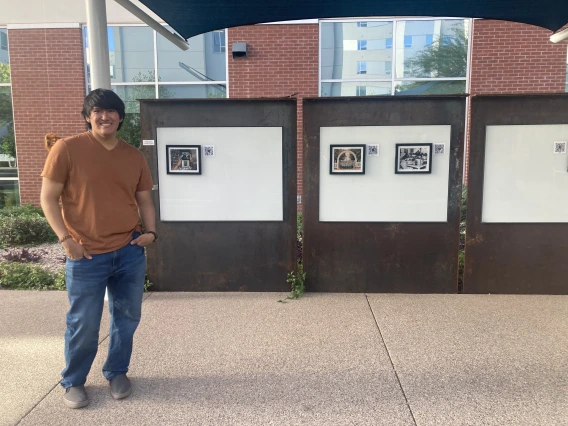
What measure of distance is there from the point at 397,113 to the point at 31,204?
27.9ft

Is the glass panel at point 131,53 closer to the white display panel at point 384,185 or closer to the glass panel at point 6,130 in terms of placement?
the glass panel at point 6,130

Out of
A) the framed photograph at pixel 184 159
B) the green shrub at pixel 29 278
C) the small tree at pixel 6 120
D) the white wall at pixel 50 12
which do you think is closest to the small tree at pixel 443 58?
the white wall at pixel 50 12

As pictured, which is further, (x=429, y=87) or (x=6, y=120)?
(x=6, y=120)

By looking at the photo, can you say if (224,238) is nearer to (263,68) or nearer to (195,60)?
(263,68)

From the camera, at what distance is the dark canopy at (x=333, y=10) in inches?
180

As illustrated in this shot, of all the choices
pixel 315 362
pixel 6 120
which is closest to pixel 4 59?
pixel 6 120

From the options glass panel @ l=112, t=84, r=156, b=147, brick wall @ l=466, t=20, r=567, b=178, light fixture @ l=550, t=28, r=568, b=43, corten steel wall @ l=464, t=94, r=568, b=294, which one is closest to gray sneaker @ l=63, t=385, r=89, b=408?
corten steel wall @ l=464, t=94, r=568, b=294

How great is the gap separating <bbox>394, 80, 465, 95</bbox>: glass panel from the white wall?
18.5 ft

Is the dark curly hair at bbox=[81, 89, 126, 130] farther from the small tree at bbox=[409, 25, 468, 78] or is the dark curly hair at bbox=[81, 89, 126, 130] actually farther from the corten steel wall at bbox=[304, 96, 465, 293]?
the small tree at bbox=[409, 25, 468, 78]

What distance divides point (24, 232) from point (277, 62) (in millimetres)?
5708

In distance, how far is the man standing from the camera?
2.71m

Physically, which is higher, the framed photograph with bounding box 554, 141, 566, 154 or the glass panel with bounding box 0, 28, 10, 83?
the glass panel with bounding box 0, 28, 10, 83

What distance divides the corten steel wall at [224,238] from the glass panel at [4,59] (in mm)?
7057

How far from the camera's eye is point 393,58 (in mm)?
9422
